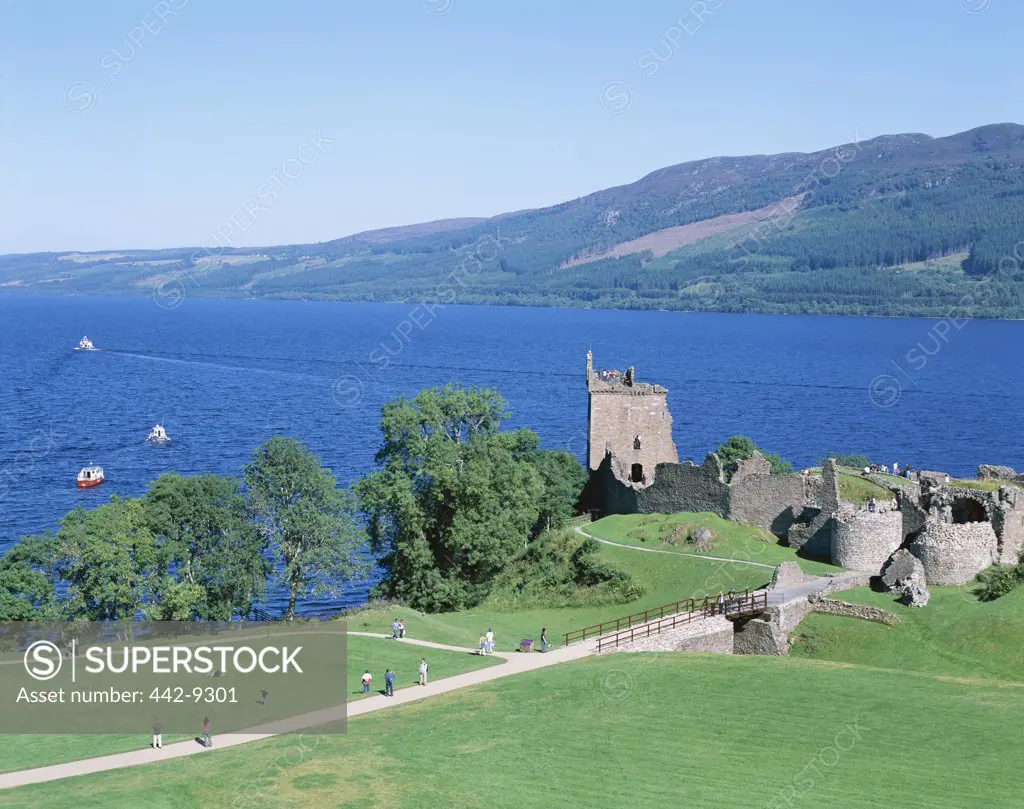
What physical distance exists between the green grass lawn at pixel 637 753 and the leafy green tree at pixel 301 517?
68.3 ft

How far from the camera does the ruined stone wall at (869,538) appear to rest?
57031 millimetres

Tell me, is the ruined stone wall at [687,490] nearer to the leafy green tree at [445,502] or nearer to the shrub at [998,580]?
the leafy green tree at [445,502]

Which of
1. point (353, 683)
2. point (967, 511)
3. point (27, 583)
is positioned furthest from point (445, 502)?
point (967, 511)

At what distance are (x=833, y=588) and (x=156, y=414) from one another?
103 m

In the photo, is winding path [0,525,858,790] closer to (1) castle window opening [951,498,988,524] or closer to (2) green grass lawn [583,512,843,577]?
(2) green grass lawn [583,512,843,577]

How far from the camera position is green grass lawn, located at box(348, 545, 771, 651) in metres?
51.3

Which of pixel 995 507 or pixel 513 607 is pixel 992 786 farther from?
pixel 513 607

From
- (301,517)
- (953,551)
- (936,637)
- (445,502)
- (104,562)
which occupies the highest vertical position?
(445,502)

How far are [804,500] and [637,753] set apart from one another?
29.9 meters

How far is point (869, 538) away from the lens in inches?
2247

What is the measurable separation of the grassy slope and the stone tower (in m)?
29.7

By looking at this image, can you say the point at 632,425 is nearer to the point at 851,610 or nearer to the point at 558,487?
the point at 558,487

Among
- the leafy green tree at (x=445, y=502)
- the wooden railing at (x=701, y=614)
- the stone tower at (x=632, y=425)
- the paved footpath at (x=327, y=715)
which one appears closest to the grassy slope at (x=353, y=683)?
the paved footpath at (x=327, y=715)

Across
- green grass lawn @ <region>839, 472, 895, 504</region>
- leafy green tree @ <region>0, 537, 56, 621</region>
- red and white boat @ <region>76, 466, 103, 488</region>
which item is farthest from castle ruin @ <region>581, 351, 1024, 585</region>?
red and white boat @ <region>76, 466, 103, 488</region>
